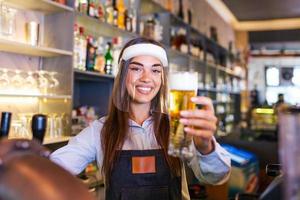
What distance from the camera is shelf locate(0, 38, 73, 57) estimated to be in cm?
187

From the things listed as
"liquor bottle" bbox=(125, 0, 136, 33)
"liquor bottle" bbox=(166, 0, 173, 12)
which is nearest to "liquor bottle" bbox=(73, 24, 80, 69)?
"liquor bottle" bbox=(125, 0, 136, 33)

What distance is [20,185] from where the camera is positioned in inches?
20.4

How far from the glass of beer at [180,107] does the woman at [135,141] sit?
1.24 ft

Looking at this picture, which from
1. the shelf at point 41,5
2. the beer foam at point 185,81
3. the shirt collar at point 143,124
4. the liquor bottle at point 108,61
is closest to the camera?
the beer foam at point 185,81

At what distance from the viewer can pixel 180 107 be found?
88 cm

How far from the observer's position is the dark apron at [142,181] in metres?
1.29

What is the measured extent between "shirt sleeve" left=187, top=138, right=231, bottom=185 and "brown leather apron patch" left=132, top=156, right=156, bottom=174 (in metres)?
0.25

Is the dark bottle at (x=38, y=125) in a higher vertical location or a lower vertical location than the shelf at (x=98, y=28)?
lower

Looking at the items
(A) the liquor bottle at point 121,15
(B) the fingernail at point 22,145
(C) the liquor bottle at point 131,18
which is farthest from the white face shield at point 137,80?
(C) the liquor bottle at point 131,18

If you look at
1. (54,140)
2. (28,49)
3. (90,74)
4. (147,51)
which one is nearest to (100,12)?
(90,74)

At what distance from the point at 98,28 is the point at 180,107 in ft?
6.54

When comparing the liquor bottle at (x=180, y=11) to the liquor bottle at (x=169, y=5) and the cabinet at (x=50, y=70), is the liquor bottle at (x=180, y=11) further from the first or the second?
the cabinet at (x=50, y=70)

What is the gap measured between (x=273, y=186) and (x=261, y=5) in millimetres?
6127

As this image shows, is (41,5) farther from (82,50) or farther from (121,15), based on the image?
(121,15)
